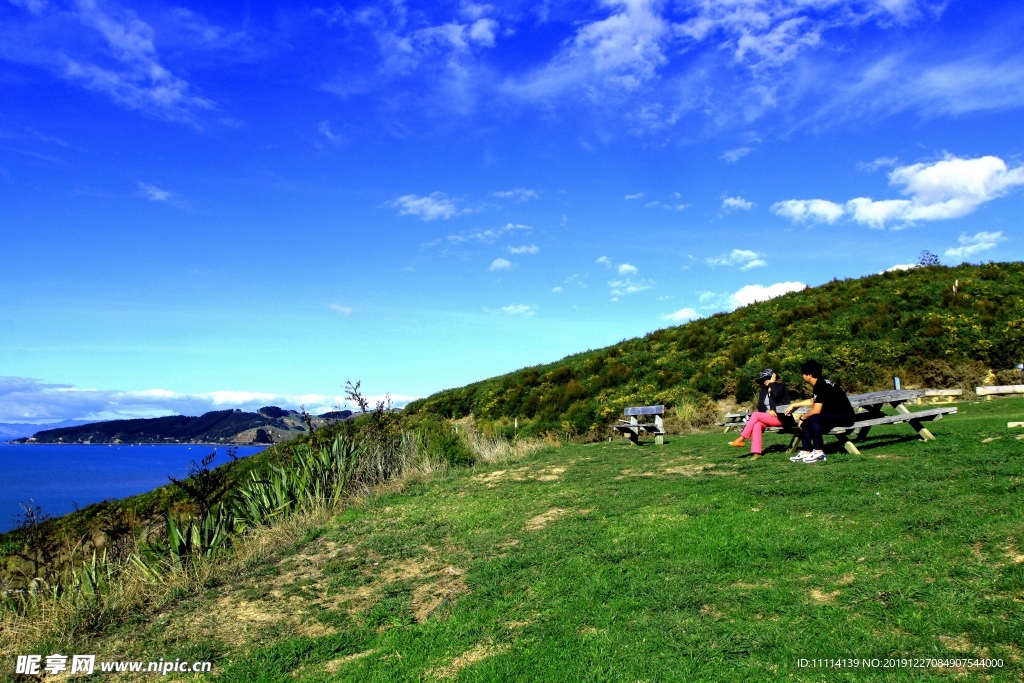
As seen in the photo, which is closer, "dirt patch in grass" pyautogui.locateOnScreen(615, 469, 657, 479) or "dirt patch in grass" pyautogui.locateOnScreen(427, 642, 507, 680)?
"dirt patch in grass" pyautogui.locateOnScreen(427, 642, 507, 680)

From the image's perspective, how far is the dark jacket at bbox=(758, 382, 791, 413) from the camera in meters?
11.7

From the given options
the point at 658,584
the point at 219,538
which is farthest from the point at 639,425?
the point at 658,584

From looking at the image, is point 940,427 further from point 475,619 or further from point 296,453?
point 296,453

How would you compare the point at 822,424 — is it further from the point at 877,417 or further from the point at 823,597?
the point at 823,597

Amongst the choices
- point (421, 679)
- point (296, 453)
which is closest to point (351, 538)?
point (296, 453)

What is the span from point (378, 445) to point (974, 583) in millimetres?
10855

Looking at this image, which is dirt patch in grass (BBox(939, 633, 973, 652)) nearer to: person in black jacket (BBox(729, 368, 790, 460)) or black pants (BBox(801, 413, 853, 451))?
black pants (BBox(801, 413, 853, 451))

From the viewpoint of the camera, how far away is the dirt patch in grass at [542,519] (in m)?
8.80

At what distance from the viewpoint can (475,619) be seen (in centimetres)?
603

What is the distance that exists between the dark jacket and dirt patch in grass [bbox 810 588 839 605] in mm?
6607

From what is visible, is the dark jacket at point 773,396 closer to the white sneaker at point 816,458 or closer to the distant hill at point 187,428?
the white sneaker at point 816,458

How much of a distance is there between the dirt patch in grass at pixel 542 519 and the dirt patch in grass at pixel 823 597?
3.92 metres

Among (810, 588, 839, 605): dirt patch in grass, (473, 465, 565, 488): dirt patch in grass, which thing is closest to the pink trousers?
(473, 465, 565, 488): dirt patch in grass

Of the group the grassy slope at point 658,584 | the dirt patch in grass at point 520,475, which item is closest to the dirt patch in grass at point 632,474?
the grassy slope at point 658,584
